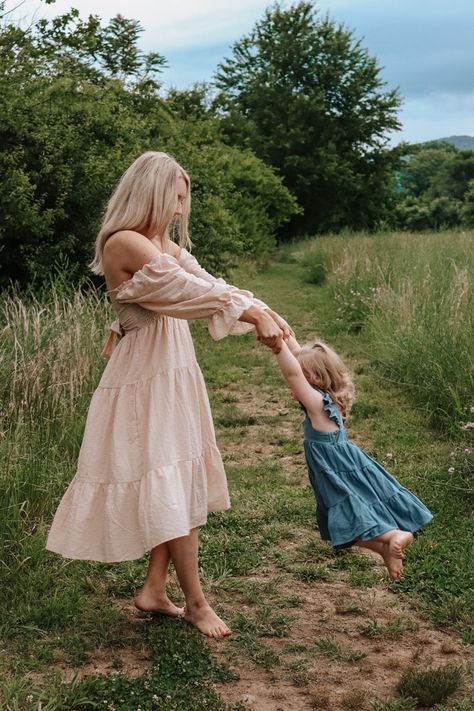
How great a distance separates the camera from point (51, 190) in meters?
10.1

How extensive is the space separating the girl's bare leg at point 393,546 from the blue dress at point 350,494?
0.04m

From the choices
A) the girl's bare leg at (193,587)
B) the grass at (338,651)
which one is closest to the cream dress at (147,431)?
the girl's bare leg at (193,587)

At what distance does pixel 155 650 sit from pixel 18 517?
1148 mm

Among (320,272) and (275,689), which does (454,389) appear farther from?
(320,272)

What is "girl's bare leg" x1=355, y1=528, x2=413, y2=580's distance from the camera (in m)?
3.67

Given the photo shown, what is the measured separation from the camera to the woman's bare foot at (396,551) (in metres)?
3.66

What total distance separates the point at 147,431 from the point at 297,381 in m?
0.70

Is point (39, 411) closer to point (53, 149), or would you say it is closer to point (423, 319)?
point (423, 319)

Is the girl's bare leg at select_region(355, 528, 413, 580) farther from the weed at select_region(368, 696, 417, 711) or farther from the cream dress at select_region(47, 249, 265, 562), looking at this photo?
the cream dress at select_region(47, 249, 265, 562)

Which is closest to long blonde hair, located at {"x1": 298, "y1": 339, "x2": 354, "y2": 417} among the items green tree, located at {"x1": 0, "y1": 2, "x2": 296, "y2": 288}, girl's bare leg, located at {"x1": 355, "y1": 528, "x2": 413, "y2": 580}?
girl's bare leg, located at {"x1": 355, "y1": 528, "x2": 413, "y2": 580}

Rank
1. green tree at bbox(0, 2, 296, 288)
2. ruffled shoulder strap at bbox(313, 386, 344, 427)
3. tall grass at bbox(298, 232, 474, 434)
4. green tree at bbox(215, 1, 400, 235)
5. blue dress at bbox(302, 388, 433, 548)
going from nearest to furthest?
1. blue dress at bbox(302, 388, 433, 548)
2. ruffled shoulder strap at bbox(313, 386, 344, 427)
3. tall grass at bbox(298, 232, 474, 434)
4. green tree at bbox(0, 2, 296, 288)
5. green tree at bbox(215, 1, 400, 235)

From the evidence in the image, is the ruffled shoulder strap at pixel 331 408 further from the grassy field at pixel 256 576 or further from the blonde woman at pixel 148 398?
the grassy field at pixel 256 576

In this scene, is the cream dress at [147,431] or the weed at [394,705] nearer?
the weed at [394,705]

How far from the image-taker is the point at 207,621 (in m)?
3.80
